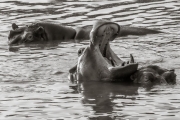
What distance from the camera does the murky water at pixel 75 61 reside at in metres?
8.21

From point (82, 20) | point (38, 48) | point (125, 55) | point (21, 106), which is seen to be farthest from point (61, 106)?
point (82, 20)

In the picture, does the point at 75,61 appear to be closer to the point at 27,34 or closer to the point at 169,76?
the point at 169,76

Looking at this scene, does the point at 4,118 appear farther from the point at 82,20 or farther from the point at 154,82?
the point at 82,20

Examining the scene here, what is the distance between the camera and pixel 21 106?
337 inches

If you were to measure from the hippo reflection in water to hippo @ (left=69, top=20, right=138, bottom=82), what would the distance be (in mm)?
4795

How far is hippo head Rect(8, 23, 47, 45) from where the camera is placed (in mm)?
14734

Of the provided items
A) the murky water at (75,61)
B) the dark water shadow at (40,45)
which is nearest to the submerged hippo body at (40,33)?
the dark water shadow at (40,45)

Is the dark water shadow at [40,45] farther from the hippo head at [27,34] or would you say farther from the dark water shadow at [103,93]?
the dark water shadow at [103,93]

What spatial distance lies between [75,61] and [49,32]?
3.62 m

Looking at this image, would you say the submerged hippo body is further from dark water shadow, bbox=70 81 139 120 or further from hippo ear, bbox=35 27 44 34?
dark water shadow, bbox=70 81 139 120

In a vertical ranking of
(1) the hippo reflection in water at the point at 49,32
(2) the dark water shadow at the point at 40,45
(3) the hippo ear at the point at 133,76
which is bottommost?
(2) the dark water shadow at the point at 40,45

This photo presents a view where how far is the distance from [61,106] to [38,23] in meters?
6.89

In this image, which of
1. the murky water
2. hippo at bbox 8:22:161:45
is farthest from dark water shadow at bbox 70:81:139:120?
hippo at bbox 8:22:161:45

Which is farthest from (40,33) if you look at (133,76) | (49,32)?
(133,76)
